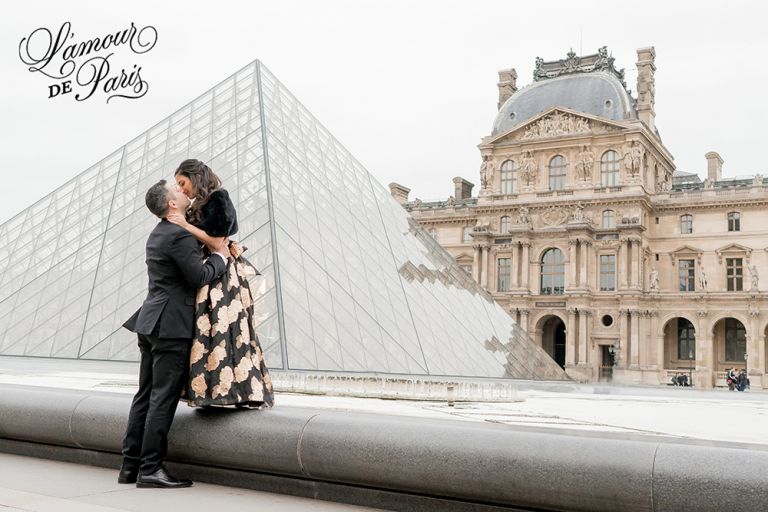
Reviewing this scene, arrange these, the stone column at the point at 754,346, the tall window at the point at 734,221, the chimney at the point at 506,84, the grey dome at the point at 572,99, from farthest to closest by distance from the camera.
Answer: the chimney at the point at 506,84 < the grey dome at the point at 572,99 < the tall window at the point at 734,221 < the stone column at the point at 754,346

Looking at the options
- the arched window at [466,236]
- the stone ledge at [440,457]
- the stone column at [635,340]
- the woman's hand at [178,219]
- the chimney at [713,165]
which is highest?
the chimney at [713,165]

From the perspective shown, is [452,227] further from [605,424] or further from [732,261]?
[605,424]

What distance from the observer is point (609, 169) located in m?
45.1

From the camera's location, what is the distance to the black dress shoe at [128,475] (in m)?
3.87

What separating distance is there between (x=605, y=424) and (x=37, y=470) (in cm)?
511

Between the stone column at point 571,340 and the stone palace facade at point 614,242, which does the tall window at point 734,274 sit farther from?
the stone column at point 571,340

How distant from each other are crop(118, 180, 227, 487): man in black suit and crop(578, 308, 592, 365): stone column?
4130cm

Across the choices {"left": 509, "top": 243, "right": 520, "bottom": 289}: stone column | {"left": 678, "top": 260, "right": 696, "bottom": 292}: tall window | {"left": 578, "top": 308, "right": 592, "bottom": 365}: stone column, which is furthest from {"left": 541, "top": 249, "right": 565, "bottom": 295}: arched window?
{"left": 678, "top": 260, "right": 696, "bottom": 292}: tall window

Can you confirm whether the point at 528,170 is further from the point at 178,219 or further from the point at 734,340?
the point at 178,219

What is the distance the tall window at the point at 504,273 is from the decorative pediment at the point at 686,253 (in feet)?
29.6

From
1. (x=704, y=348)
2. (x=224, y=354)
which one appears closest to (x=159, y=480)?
(x=224, y=354)

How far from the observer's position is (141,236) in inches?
647

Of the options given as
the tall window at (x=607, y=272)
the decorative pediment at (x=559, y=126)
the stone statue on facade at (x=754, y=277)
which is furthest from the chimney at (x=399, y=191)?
the stone statue on facade at (x=754, y=277)

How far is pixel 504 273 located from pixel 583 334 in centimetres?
626
